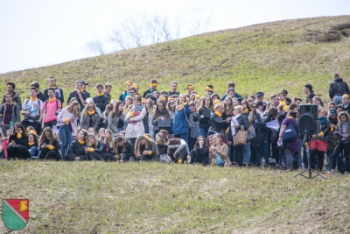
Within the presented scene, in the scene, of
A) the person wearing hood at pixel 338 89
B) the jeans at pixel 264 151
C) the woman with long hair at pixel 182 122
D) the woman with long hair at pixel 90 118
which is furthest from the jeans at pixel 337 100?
the woman with long hair at pixel 90 118

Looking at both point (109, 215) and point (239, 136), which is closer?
point (109, 215)

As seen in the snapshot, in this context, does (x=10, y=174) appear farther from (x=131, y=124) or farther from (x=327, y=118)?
(x=327, y=118)

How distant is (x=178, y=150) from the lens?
19812 mm

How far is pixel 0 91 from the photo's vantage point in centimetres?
4034

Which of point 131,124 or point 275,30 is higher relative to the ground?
point 275,30

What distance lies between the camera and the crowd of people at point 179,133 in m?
19.3

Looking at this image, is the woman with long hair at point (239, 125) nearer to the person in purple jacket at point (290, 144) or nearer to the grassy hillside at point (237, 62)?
the person in purple jacket at point (290, 144)

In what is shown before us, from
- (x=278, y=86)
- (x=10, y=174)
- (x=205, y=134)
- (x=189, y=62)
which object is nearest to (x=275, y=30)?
(x=189, y=62)

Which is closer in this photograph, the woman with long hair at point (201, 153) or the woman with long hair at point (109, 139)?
the woman with long hair at point (201, 153)

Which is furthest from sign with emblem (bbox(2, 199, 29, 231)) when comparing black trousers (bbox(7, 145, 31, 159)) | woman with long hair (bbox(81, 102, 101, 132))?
woman with long hair (bbox(81, 102, 101, 132))

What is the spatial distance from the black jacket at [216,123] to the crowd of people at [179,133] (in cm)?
3

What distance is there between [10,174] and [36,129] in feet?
11.1

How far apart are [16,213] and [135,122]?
30.9 ft

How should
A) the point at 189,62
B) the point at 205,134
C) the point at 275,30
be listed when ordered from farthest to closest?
the point at 275,30 → the point at 189,62 → the point at 205,134
